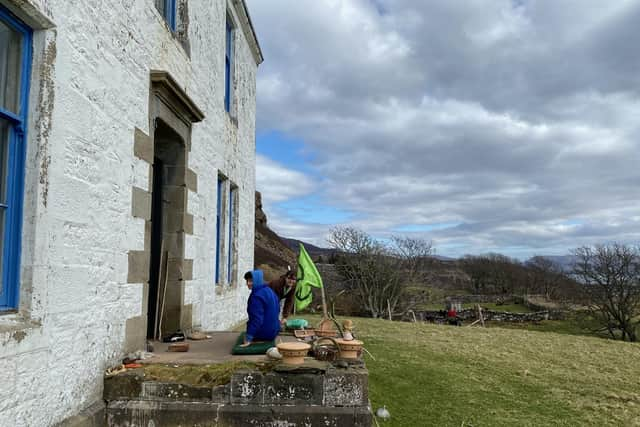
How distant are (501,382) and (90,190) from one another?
818 cm

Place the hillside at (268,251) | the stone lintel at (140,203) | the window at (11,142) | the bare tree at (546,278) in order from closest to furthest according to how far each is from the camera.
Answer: the window at (11,142)
the stone lintel at (140,203)
the hillside at (268,251)
the bare tree at (546,278)

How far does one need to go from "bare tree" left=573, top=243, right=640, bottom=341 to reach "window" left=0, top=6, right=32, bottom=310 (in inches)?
1344

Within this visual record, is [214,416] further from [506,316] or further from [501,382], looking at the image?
[506,316]

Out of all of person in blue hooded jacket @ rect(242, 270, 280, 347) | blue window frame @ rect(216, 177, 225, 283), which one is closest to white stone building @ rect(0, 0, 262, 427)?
person in blue hooded jacket @ rect(242, 270, 280, 347)

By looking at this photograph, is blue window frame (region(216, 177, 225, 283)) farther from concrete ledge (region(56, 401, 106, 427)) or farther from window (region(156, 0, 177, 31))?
concrete ledge (region(56, 401, 106, 427))

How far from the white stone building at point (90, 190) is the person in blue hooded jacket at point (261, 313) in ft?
4.32

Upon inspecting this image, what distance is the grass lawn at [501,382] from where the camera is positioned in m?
7.29

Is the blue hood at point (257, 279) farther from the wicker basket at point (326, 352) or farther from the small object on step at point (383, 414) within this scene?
the small object on step at point (383, 414)

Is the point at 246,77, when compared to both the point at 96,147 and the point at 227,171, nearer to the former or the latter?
the point at 227,171

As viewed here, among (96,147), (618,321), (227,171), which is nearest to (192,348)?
(96,147)

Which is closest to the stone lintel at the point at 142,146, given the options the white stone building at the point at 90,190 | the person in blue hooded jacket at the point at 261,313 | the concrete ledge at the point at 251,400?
the white stone building at the point at 90,190

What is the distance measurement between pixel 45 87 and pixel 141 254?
7.95 feet

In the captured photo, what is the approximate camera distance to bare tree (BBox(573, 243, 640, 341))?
101 ft

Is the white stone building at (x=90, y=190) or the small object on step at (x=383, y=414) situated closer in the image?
the white stone building at (x=90, y=190)
